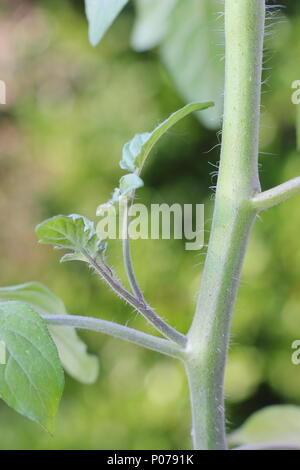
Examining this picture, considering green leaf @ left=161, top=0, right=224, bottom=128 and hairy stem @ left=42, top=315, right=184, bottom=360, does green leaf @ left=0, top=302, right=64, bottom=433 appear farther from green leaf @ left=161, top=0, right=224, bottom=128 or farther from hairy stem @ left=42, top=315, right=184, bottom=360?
green leaf @ left=161, top=0, right=224, bottom=128

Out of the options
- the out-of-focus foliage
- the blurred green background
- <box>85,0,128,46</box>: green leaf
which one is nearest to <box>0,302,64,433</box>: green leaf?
<box>85,0,128,46</box>: green leaf

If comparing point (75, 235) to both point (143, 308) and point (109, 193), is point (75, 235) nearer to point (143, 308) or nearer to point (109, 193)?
point (143, 308)

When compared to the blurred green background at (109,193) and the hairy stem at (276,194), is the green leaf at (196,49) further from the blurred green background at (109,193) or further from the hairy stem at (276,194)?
the blurred green background at (109,193)

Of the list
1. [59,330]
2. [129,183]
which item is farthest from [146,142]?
[59,330]

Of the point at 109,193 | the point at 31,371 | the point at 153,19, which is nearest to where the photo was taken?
Answer: the point at 31,371

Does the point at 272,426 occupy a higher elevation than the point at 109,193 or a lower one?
lower

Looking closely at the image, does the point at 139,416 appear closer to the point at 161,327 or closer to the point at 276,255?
the point at 276,255

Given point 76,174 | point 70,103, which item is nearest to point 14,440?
point 76,174
